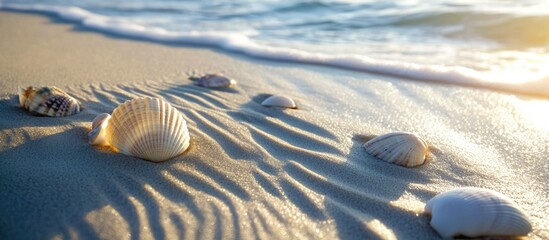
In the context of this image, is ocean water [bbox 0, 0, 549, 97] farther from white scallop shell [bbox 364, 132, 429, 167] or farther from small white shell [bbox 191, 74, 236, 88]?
white scallop shell [bbox 364, 132, 429, 167]

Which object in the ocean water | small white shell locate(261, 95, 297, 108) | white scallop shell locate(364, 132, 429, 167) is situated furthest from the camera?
the ocean water

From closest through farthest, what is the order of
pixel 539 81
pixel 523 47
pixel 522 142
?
1. pixel 522 142
2. pixel 539 81
3. pixel 523 47

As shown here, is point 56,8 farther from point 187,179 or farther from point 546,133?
point 546,133

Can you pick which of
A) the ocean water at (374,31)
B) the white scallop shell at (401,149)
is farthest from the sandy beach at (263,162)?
the ocean water at (374,31)

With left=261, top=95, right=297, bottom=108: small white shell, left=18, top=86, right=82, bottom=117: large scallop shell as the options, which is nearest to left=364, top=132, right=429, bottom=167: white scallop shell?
left=261, top=95, right=297, bottom=108: small white shell

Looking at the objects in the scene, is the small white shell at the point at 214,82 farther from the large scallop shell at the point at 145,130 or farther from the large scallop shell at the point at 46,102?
the large scallop shell at the point at 145,130

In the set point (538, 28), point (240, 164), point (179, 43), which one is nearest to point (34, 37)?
point (179, 43)
